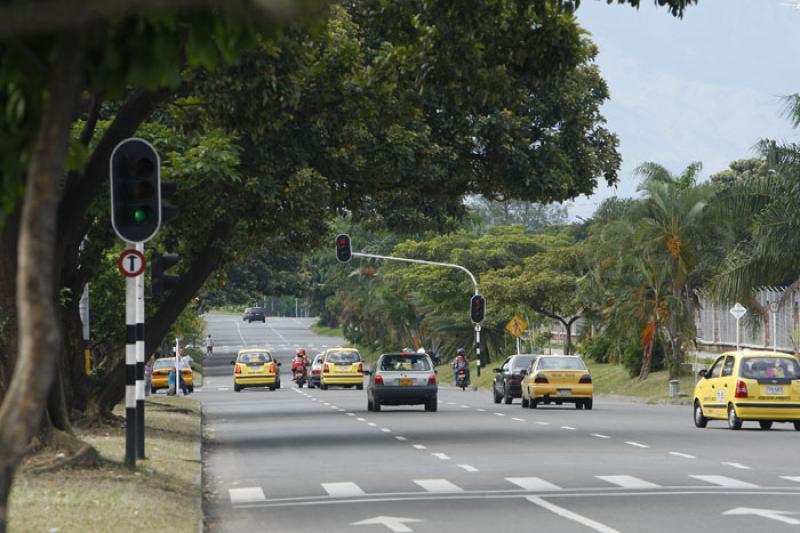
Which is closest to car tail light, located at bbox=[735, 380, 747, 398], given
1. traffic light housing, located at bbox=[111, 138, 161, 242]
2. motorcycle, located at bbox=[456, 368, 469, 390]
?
traffic light housing, located at bbox=[111, 138, 161, 242]

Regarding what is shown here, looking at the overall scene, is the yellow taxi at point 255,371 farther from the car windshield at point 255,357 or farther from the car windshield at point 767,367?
the car windshield at point 767,367

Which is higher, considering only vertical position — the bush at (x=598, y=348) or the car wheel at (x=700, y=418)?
the bush at (x=598, y=348)

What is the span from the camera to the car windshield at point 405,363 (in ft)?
131

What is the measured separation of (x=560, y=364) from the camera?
4125 cm

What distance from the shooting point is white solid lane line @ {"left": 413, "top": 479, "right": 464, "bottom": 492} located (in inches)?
690

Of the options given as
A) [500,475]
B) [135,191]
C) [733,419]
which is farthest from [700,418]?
[135,191]

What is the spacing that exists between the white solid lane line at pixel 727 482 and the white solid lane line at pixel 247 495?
197 inches

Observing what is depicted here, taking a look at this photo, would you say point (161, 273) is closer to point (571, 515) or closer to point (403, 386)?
point (571, 515)

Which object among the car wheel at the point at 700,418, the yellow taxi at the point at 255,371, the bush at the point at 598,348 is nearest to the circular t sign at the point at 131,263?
the car wheel at the point at 700,418

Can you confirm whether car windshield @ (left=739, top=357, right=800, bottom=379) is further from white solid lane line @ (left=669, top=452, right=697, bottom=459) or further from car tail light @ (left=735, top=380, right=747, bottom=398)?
white solid lane line @ (left=669, top=452, right=697, bottom=459)

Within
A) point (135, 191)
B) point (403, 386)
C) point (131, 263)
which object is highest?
point (135, 191)

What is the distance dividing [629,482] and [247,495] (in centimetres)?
425

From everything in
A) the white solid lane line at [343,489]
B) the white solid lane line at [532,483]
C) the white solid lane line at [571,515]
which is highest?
the white solid lane line at [532,483]

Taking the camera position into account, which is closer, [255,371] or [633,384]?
[633,384]
